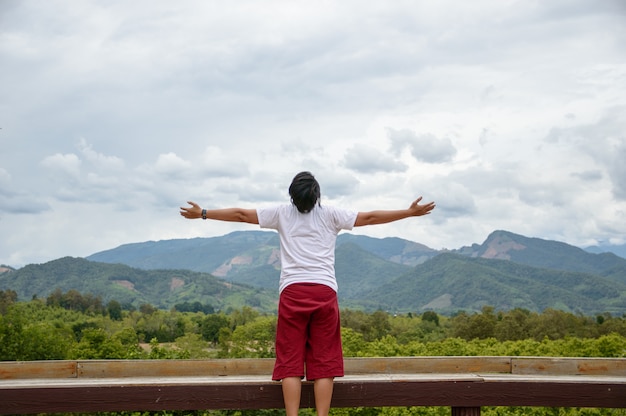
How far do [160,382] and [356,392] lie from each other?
3.92 feet

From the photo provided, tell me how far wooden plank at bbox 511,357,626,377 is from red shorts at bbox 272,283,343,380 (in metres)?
1.30

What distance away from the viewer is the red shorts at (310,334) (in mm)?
3736

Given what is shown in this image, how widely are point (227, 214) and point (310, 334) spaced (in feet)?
2.97

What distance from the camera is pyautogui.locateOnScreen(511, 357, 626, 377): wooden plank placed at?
418cm

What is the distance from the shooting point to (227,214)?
155 inches

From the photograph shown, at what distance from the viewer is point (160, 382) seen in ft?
12.5

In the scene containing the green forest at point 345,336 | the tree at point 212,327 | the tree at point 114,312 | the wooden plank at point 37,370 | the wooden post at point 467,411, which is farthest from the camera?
the tree at point 114,312

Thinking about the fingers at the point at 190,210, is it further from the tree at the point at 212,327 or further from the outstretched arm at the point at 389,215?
the tree at the point at 212,327

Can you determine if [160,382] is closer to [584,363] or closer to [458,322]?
[584,363]

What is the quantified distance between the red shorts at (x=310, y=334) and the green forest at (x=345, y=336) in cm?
2477

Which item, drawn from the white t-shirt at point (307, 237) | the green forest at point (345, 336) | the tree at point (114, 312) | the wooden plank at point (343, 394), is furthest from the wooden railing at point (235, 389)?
the tree at point (114, 312)

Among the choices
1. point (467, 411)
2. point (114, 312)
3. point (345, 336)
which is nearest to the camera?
point (467, 411)

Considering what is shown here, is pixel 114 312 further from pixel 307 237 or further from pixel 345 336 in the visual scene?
pixel 307 237

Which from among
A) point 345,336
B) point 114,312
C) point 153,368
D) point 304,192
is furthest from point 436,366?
point 114,312
